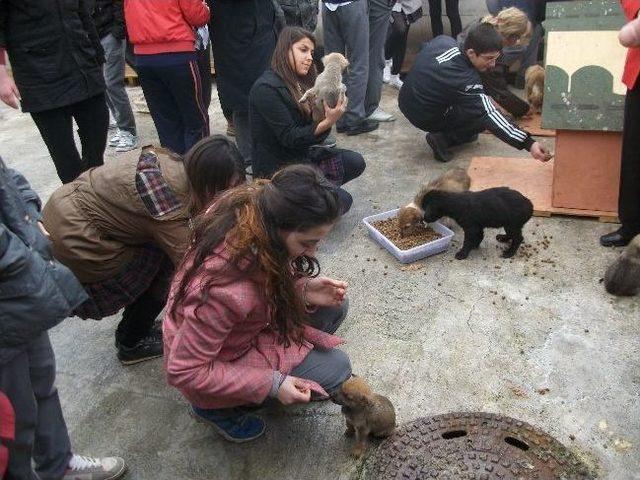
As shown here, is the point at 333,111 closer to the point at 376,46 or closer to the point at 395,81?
the point at 376,46

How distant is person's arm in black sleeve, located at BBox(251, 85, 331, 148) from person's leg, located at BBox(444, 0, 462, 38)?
4328 mm

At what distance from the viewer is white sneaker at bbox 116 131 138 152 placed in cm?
603

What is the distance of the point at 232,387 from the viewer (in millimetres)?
2164

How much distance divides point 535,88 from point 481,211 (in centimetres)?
280

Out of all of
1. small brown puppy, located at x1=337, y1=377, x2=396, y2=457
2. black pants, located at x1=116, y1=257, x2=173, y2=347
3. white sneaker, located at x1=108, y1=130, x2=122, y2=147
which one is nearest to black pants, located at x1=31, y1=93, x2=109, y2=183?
black pants, located at x1=116, y1=257, x2=173, y2=347

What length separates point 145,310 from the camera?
9.74ft

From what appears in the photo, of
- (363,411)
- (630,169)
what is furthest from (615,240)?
(363,411)

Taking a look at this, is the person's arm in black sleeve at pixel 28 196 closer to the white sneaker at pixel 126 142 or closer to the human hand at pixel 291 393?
the human hand at pixel 291 393

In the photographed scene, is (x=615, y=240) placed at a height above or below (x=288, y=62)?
below

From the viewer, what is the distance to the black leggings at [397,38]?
6738 mm

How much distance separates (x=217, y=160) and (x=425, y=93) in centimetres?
300

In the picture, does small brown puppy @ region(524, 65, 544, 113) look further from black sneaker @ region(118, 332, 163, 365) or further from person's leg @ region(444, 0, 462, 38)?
black sneaker @ region(118, 332, 163, 365)

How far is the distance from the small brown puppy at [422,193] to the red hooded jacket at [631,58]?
1.23 meters

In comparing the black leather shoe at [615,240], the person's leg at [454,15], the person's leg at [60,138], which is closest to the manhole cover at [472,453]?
the black leather shoe at [615,240]
